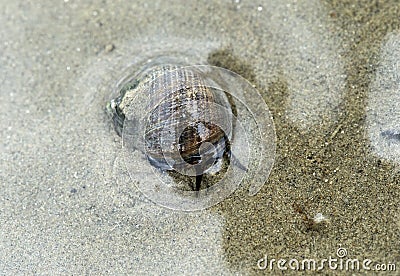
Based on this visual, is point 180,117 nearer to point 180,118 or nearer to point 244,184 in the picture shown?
point 180,118

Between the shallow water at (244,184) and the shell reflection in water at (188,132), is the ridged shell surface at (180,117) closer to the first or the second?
the shell reflection in water at (188,132)

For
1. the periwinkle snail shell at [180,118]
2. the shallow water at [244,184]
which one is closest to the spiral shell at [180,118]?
the periwinkle snail shell at [180,118]

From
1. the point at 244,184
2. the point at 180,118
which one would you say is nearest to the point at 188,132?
the point at 180,118

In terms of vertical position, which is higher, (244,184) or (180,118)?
(180,118)

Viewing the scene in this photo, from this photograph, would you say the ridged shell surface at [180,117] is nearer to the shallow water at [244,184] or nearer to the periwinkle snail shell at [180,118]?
the periwinkle snail shell at [180,118]

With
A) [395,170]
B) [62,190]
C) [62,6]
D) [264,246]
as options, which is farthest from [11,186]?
[395,170]

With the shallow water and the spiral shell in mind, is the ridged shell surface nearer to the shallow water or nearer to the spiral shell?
the spiral shell
